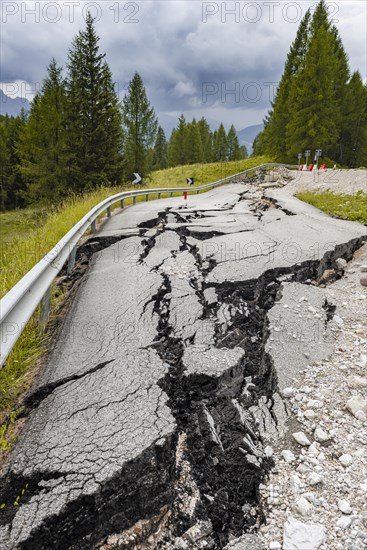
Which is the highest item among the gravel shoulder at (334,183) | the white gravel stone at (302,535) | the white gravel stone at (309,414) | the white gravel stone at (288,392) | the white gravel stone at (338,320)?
the gravel shoulder at (334,183)

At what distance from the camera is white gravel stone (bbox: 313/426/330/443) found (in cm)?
208

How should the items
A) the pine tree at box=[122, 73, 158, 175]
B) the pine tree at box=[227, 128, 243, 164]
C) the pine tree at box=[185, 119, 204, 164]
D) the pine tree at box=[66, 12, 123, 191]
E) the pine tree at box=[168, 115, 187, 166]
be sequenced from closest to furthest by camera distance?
the pine tree at box=[66, 12, 123, 191] < the pine tree at box=[122, 73, 158, 175] < the pine tree at box=[185, 119, 204, 164] < the pine tree at box=[168, 115, 187, 166] < the pine tree at box=[227, 128, 243, 164]

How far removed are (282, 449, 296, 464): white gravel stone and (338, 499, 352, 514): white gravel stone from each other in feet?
1.04

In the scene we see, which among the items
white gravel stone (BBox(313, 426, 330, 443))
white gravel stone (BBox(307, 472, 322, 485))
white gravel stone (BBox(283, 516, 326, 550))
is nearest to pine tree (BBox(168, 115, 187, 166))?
white gravel stone (BBox(313, 426, 330, 443))

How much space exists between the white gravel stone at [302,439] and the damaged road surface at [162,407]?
0.24 ft

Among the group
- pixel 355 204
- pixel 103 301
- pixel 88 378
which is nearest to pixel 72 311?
pixel 103 301

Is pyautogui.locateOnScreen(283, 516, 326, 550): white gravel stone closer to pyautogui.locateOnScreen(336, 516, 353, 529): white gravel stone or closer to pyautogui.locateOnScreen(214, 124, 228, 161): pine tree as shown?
pyautogui.locateOnScreen(336, 516, 353, 529): white gravel stone

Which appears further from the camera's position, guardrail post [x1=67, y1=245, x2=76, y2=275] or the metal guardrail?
guardrail post [x1=67, y1=245, x2=76, y2=275]

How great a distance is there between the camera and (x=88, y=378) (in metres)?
2.52

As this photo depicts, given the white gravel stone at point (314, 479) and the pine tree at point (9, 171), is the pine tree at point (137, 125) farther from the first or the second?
the white gravel stone at point (314, 479)

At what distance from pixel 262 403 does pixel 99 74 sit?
72.9ft

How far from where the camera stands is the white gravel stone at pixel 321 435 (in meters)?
2.08

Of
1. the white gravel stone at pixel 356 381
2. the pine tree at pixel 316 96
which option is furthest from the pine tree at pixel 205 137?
the white gravel stone at pixel 356 381

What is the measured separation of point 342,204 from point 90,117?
1588 centimetres
